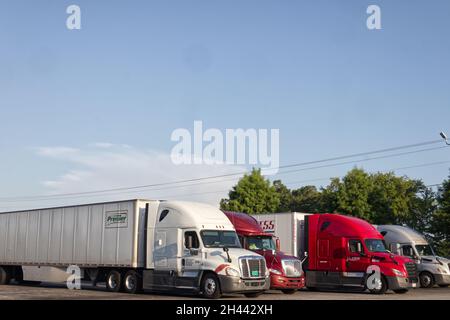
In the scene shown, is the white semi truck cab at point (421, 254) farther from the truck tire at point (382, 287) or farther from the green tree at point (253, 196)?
the green tree at point (253, 196)

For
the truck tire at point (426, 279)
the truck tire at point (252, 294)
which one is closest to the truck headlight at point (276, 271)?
the truck tire at point (252, 294)

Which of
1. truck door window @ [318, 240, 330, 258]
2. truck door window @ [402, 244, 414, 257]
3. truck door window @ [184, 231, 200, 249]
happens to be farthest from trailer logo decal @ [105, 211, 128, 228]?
truck door window @ [402, 244, 414, 257]

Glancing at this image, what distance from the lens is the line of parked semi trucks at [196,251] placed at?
21.6m

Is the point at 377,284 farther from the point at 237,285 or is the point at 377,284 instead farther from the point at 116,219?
the point at 116,219

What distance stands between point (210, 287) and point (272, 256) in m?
4.24

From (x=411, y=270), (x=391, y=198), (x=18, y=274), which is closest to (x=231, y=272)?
(x=411, y=270)

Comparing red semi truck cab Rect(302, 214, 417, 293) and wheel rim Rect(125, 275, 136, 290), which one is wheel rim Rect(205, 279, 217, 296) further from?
red semi truck cab Rect(302, 214, 417, 293)

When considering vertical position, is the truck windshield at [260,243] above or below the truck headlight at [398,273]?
above

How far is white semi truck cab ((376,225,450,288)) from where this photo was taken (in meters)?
31.9

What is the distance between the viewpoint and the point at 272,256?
79.7 feet
